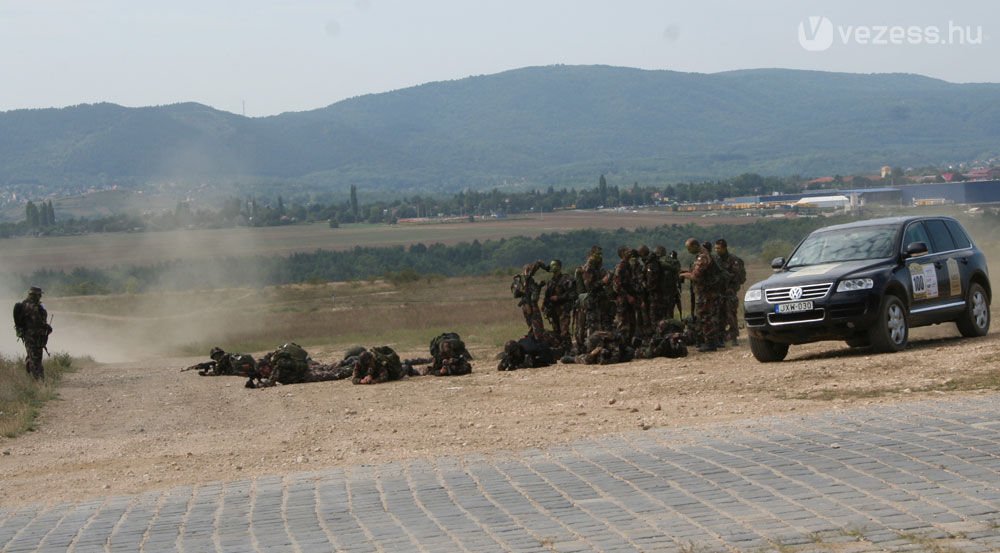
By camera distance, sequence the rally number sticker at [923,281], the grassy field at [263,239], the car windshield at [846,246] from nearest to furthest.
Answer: the rally number sticker at [923,281]
the car windshield at [846,246]
the grassy field at [263,239]

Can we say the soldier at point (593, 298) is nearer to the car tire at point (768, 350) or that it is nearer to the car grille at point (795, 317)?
the car tire at point (768, 350)

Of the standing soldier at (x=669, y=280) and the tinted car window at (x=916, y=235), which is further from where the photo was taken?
the standing soldier at (x=669, y=280)

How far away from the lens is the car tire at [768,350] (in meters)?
Answer: 17.4

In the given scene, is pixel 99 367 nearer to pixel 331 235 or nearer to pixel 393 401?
pixel 393 401

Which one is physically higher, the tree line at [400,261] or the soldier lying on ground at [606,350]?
the soldier lying on ground at [606,350]

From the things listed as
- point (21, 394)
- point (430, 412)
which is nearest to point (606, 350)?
point (430, 412)

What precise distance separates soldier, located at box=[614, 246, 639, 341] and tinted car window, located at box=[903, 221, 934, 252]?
17.0 feet

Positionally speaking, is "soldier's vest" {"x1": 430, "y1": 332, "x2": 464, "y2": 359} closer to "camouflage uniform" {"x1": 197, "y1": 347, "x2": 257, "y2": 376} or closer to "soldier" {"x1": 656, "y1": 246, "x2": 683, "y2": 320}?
"soldier" {"x1": 656, "y1": 246, "x2": 683, "y2": 320}

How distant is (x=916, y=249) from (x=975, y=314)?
199 cm

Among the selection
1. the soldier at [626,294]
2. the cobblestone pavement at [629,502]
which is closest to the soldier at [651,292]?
the soldier at [626,294]

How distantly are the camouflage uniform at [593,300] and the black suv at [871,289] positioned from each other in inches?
176

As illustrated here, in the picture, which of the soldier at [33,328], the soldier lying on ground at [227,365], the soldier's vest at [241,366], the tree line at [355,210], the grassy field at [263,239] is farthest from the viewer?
the tree line at [355,210]

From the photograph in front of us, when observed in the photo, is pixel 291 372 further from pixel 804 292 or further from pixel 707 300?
pixel 804 292

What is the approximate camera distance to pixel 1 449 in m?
14.7
